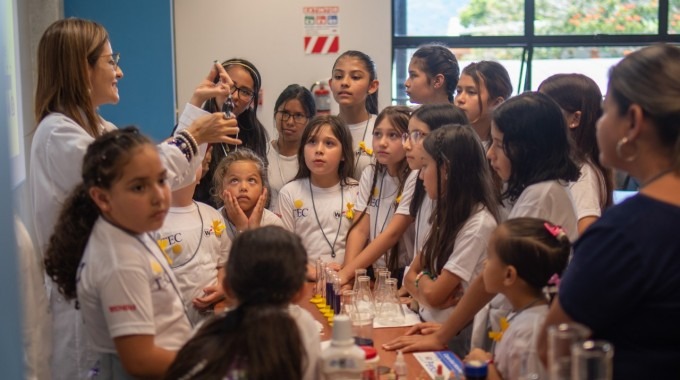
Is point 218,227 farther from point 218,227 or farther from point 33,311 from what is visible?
point 33,311

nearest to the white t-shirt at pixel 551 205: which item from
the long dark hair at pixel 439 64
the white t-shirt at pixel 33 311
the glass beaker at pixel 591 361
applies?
the glass beaker at pixel 591 361

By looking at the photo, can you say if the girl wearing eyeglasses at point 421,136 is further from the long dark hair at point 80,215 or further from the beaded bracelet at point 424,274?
the long dark hair at point 80,215

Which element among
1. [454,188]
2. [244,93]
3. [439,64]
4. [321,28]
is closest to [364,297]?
[454,188]

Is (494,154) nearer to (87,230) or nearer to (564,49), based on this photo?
(87,230)

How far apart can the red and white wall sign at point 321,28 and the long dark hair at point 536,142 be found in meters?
3.99

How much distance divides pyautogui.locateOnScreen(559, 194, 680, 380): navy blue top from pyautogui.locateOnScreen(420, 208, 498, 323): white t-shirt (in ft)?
3.79

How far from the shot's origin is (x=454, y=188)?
9.91ft

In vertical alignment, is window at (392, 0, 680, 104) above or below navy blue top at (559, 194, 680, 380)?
above

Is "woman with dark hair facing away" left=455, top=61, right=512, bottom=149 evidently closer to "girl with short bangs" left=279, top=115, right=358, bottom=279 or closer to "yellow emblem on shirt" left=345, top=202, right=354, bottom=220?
"girl with short bangs" left=279, top=115, right=358, bottom=279

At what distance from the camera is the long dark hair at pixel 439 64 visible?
4.37 metres

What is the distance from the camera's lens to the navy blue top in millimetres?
1656

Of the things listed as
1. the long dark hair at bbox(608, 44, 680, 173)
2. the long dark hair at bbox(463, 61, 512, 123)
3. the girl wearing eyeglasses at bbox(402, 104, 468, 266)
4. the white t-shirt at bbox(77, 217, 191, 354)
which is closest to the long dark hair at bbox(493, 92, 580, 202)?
the girl wearing eyeglasses at bbox(402, 104, 468, 266)

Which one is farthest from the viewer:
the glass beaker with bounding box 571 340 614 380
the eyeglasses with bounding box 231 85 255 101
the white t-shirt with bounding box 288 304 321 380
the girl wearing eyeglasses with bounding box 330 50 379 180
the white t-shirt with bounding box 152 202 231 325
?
the girl wearing eyeglasses with bounding box 330 50 379 180

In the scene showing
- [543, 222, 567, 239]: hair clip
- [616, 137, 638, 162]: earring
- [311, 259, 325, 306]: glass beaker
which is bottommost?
[311, 259, 325, 306]: glass beaker
